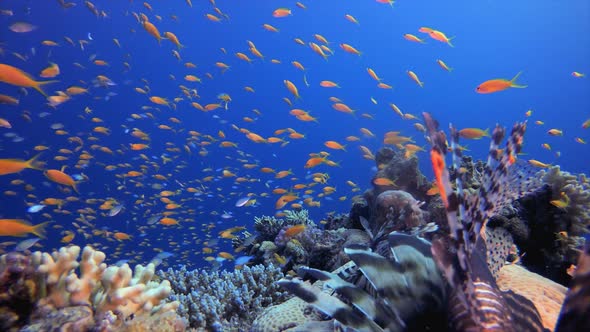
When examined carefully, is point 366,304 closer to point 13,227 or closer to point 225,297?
point 225,297

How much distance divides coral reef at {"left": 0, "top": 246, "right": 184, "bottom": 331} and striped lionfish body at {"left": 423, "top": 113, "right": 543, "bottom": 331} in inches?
69.8

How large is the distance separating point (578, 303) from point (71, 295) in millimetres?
2656

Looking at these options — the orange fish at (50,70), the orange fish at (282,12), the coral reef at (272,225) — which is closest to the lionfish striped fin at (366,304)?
the coral reef at (272,225)

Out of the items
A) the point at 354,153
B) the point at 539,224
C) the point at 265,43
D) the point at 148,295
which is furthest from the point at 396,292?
the point at 265,43

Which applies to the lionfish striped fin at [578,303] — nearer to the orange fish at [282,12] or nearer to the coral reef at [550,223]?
the coral reef at [550,223]

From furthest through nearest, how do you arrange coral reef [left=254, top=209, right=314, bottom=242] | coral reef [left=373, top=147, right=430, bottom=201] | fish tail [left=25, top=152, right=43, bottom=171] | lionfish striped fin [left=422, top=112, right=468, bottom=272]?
coral reef [left=254, top=209, right=314, bottom=242], coral reef [left=373, top=147, right=430, bottom=201], fish tail [left=25, top=152, right=43, bottom=171], lionfish striped fin [left=422, top=112, right=468, bottom=272]

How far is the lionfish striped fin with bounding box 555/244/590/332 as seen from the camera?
0.81 metres

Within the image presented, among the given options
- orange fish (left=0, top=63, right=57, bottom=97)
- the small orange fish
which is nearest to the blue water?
the small orange fish

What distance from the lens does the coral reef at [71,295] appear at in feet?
6.24

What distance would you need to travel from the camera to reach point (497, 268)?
103 inches

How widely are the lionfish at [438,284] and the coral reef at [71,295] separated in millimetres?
1267

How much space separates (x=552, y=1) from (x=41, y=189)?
10920cm

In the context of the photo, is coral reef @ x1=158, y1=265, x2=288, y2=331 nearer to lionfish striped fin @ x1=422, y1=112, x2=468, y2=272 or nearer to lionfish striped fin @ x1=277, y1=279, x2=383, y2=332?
lionfish striped fin @ x1=277, y1=279, x2=383, y2=332

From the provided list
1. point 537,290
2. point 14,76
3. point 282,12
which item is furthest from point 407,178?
point 14,76
